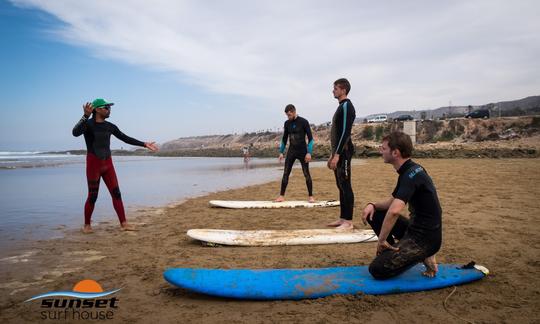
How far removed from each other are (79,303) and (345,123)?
4.42 m

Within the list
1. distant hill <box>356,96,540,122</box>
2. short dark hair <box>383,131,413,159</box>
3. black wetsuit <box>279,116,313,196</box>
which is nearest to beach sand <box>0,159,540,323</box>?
black wetsuit <box>279,116,313,196</box>

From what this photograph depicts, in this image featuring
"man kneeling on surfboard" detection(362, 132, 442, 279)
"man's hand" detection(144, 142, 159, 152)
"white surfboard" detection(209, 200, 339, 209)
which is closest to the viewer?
Answer: "man kneeling on surfboard" detection(362, 132, 442, 279)

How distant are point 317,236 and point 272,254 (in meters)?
0.86

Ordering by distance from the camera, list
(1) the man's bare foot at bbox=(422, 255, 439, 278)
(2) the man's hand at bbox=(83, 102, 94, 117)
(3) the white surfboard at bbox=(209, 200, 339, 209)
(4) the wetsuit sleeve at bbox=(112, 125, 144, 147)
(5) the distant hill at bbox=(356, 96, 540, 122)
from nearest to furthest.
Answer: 1. (1) the man's bare foot at bbox=(422, 255, 439, 278)
2. (2) the man's hand at bbox=(83, 102, 94, 117)
3. (4) the wetsuit sleeve at bbox=(112, 125, 144, 147)
4. (3) the white surfboard at bbox=(209, 200, 339, 209)
5. (5) the distant hill at bbox=(356, 96, 540, 122)

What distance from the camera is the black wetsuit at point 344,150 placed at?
548cm

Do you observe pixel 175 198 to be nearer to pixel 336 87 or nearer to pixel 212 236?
pixel 212 236

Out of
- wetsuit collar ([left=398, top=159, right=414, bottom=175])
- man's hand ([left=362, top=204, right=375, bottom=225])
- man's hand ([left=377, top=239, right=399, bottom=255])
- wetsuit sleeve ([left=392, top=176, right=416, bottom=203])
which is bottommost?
man's hand ([left=377, top=239, right=399, bottom=255])

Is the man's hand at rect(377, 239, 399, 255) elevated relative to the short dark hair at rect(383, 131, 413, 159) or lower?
lower

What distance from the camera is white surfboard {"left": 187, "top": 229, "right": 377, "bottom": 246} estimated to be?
4.71 m

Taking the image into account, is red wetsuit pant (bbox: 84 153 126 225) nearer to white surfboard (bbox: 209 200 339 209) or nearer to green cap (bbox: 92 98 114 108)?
green cap (bbox: 92 98 114 108)

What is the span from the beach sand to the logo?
87mm

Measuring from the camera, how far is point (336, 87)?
5656mm

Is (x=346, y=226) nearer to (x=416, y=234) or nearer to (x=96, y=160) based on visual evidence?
(x=416, y=234)

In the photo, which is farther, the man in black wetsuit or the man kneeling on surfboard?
the man in black wetsuit
